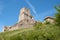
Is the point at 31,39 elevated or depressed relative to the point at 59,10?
depressed

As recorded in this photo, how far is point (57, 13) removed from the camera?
3169 centimetres

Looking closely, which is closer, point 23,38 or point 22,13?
point 23,38

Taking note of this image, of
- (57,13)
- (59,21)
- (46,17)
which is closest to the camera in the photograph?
(59,21)

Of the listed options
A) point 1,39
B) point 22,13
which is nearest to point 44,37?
point 1,39

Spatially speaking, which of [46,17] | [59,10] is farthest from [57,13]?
[46,17]

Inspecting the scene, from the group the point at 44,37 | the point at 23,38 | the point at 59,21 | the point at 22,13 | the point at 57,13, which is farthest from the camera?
the point at 22,13

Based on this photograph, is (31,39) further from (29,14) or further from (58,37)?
(29,14)

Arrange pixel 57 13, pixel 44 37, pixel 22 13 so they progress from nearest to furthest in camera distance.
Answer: pixel 44 37 → pixel 57 13 → pixel 22 13

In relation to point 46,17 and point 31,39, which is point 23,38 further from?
point 46,17

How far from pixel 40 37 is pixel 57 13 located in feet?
51.2

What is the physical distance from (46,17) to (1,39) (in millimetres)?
37708

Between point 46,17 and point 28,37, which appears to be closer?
point 28,37

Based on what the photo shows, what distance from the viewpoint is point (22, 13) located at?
85.9 metres

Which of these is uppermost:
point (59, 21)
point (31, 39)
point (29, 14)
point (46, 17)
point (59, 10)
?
point (29, 14)
